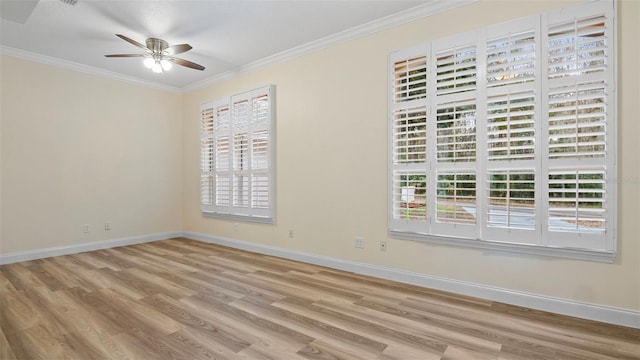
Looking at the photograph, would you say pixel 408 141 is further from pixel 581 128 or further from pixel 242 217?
pixel 242 217

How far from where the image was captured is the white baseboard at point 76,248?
167 inches

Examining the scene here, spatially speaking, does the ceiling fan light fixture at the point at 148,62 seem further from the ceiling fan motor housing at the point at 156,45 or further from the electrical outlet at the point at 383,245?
the electrical outlet at the point at 383,245

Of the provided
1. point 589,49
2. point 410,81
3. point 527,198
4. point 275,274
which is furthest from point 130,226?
point 589,49

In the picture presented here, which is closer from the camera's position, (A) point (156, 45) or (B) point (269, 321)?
(B) point (269, 321)

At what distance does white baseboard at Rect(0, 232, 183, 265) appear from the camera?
424 cm

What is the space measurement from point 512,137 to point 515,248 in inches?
37.7

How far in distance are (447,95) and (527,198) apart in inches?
46.0

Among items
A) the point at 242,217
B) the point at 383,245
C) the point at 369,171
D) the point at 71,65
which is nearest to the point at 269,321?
the point at 383,245

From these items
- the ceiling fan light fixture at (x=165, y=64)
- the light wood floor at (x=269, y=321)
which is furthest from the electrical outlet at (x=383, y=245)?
the ceiling fan light fixture at (x=165, y=64)

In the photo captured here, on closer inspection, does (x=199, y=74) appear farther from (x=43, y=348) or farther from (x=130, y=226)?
(x=43, y=348)

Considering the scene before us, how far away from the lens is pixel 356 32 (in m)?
3.69

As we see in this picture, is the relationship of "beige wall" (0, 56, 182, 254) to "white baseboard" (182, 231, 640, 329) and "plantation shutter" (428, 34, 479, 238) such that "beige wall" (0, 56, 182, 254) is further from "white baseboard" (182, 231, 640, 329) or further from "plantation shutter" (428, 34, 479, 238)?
"plantation shutter" (428, 34, 479, 238)

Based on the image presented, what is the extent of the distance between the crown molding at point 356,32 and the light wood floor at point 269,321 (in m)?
2.77

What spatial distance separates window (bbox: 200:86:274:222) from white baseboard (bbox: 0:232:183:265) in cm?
104
